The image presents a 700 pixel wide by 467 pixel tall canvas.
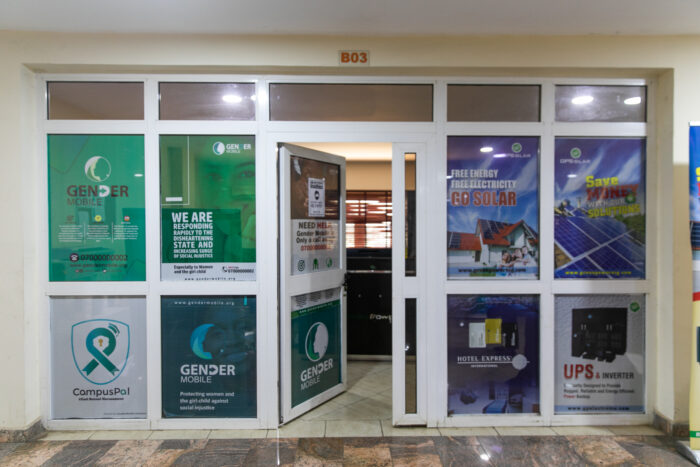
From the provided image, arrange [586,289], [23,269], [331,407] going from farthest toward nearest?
[331,407]
[586,289]
[23,269]

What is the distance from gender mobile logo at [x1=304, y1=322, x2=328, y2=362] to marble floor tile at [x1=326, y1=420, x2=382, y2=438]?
56 cm

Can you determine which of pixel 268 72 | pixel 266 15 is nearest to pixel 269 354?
pixel 268 72

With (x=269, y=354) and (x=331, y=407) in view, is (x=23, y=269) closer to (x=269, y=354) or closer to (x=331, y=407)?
(x=269, y=354)

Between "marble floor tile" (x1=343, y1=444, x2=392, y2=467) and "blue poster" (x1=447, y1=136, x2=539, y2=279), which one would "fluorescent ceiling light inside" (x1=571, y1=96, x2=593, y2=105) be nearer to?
"blue poster" (x1=447, y1=136, x2=539, y2=279)

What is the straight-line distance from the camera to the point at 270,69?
3090 millimetres

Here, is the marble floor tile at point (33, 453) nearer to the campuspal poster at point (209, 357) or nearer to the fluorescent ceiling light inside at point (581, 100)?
the campuspal poster at point (209, 357)

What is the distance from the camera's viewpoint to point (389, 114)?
3.18 m

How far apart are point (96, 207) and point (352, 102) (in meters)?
2.10

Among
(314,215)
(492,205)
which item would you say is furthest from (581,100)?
(314,215)

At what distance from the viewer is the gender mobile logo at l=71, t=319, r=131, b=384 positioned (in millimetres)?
3146

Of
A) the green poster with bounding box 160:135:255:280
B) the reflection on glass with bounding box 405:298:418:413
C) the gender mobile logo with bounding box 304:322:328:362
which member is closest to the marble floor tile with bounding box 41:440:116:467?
the green poster with bounding box 160:135:255:280

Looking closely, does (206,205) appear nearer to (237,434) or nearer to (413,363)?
(237,434)

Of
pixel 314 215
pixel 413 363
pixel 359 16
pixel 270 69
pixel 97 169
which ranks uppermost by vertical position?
pixel 359 16

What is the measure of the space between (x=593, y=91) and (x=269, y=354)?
10.6 ft
